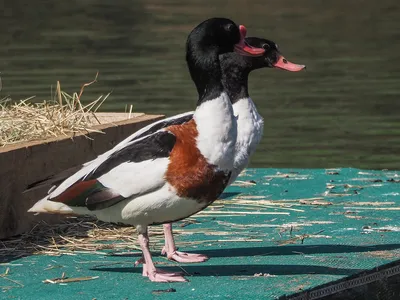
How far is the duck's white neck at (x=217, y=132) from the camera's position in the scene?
6.52 meters

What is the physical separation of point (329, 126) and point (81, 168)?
961 cm

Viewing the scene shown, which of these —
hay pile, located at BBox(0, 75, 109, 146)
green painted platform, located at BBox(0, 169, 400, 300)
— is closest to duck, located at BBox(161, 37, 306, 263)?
green painted platform, located at BBox(0, 169, 400, 300)

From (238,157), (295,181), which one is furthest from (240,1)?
(238,157)

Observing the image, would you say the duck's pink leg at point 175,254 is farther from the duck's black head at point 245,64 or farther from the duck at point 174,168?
the duck's black head at point 245,64

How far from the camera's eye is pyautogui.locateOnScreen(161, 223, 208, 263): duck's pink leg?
23.8ft

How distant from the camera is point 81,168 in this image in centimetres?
716

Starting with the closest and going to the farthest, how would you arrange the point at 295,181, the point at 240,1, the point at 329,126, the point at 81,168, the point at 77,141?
the point at 81,168
the point at 77,141
the point at 295,181
the point at 329,126
the point at 240,1

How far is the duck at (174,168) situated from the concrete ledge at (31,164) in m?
0.89

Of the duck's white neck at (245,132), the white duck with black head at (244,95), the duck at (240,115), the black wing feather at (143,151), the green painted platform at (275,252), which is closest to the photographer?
the green painted platform at (275,252)

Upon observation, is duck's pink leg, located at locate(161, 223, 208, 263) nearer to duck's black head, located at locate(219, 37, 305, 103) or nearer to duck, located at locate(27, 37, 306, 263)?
duck, located at locate(27, 37, 306, 263)

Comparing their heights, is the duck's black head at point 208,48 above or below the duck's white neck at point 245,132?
above

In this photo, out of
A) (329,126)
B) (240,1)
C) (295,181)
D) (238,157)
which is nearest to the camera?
(238,157)

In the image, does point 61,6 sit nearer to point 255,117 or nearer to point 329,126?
point 329,126

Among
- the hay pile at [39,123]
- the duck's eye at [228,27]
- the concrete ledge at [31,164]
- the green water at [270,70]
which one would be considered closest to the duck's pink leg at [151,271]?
the duck's eye at [228,27]
